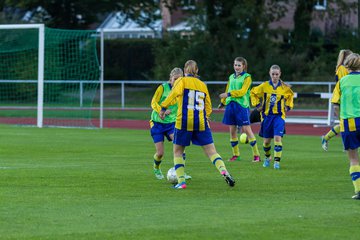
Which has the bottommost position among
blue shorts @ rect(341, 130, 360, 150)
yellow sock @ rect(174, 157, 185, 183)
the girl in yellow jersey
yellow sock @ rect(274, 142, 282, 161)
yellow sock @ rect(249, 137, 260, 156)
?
yellow sock @ rect(249, 137, 260, 156)

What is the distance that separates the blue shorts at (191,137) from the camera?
13078 millimetres

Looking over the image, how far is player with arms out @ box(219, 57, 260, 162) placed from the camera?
17734mm

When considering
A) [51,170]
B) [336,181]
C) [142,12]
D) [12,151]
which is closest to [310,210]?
[336,181]

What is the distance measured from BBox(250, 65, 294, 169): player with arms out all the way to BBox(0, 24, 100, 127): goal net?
41.9ft

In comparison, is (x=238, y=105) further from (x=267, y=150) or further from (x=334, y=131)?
(x=334, y=131)

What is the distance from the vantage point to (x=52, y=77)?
34531mm

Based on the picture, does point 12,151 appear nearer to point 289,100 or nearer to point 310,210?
point 289,100

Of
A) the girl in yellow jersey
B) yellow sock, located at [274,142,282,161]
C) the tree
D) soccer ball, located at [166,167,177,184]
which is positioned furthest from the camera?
the tree

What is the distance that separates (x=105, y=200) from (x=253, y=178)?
141 inches

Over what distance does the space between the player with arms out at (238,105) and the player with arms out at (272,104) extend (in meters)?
0.90

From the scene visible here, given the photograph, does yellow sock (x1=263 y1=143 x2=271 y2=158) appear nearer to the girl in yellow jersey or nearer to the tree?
the girl in yellow jersey

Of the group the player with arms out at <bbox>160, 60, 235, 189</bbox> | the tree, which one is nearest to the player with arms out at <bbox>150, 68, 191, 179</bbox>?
the player with arms out at <bbox>160, 60, 235, 189</bbox>

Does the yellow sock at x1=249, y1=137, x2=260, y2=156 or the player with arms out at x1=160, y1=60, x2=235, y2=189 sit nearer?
the player with arms out at x1=160, y1=60, x2=235, y2=189

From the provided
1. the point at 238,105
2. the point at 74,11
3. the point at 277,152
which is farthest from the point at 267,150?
the point at 74,11
